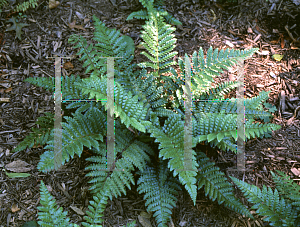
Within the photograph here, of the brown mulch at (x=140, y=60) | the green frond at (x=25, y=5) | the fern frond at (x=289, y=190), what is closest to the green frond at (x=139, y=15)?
the brown mulch at (x=140, y=60)

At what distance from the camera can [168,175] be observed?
7.47ft

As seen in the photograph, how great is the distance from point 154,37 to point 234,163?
150 cm

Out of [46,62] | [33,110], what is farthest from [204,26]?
[33,110]

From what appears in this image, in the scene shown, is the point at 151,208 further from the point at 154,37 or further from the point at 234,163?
the point at 154,37

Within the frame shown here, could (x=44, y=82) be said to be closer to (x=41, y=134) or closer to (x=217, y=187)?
(x=41, y=134)

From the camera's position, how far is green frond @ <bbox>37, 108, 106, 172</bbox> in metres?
1.89

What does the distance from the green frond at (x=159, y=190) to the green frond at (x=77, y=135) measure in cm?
54

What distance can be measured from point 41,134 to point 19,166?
1.50 ft

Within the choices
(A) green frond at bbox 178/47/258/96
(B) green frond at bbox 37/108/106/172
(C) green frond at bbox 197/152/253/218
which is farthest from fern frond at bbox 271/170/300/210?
(B) green frond at bbox 37/108/106/172

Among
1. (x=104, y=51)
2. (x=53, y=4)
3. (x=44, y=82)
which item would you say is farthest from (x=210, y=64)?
(x=53, y=4)

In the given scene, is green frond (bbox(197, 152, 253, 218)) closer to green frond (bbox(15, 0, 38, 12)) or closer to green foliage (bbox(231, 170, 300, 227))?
green foliage (bbox(231, 170, 300, 227))

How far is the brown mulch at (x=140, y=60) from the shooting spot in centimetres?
228

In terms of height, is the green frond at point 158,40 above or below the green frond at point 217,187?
above

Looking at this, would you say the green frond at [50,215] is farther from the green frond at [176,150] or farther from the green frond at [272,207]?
the green frond at [272,207]
